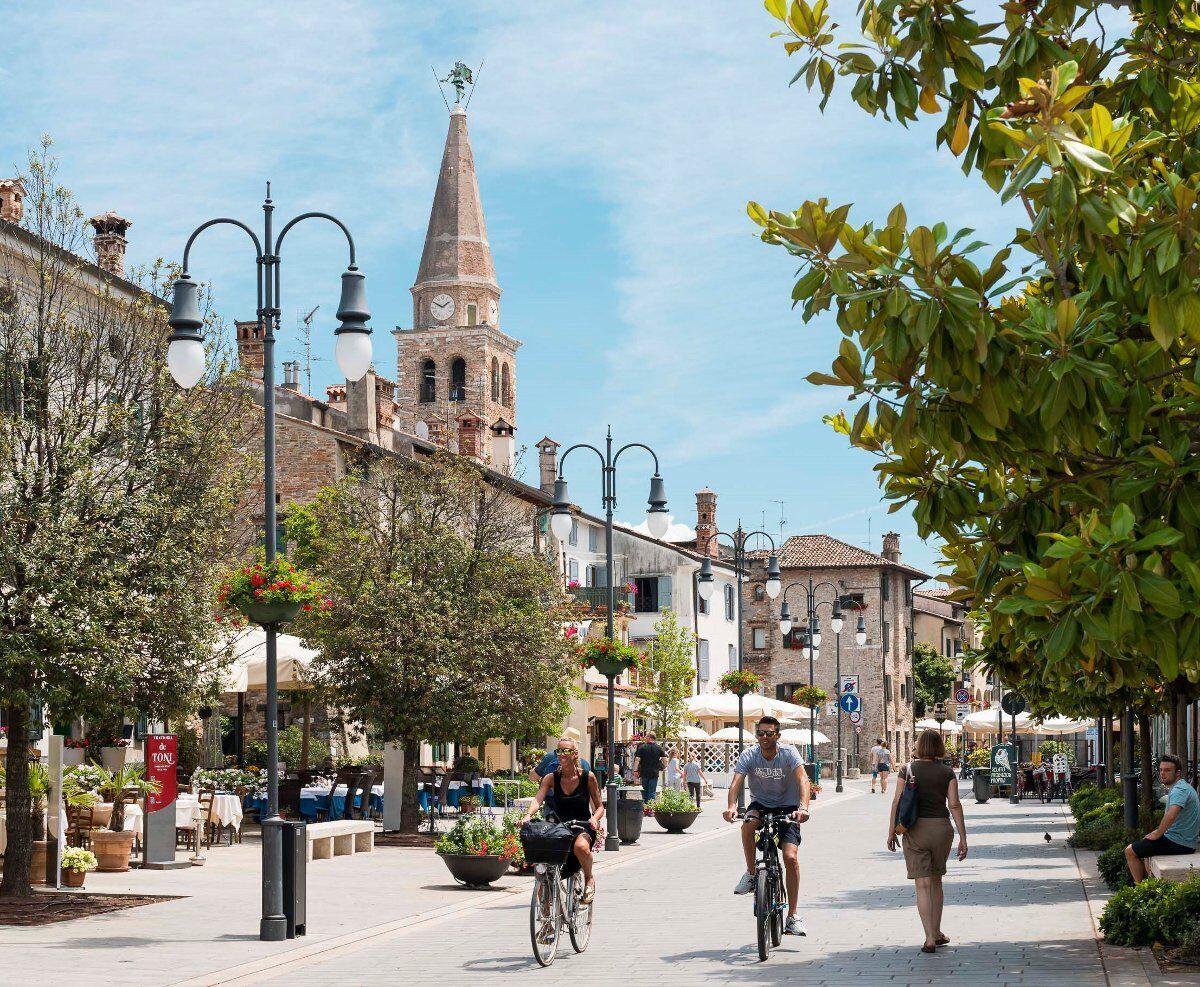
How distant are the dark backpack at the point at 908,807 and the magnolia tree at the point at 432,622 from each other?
14.2 m

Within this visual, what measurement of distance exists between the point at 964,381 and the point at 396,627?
66.2ft

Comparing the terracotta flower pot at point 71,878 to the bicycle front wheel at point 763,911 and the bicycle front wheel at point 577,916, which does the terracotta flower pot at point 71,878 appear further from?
the bicycle front wheel at point 763,911

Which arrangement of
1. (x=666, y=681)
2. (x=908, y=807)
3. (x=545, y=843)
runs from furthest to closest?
(x=666, y=681) < (x=908, y=807) < (x=545, y=843)

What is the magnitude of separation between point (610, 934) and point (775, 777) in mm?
2526

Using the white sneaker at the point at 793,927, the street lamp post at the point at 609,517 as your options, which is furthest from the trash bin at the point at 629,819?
the white sneaker at the point at 793,927

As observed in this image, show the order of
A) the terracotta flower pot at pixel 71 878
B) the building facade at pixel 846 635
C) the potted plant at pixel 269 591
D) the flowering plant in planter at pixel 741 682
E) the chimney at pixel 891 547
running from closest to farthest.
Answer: the potted plant at pixel 269 591 < the terracotta flower pot at pixel 71 878 < the flowering plant in planter at pixel 741 682 < the building facade at pixel 846 635 < the chimney at pixel 891 547

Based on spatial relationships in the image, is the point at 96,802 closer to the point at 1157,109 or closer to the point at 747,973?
the point at 747,973

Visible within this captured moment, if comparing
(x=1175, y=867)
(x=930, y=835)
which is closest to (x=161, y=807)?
(x=930, y=835)

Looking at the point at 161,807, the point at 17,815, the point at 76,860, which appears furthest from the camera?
the point at 161,807

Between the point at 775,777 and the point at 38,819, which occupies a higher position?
the point at 775,777

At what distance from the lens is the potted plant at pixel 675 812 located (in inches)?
1293

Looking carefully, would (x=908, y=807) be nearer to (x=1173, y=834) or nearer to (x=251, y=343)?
(x=1173, y=834)

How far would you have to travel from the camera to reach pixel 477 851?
19.5 m

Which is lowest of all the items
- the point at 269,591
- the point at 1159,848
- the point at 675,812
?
the point at 675,812
